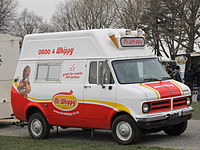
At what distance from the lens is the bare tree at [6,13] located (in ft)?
201

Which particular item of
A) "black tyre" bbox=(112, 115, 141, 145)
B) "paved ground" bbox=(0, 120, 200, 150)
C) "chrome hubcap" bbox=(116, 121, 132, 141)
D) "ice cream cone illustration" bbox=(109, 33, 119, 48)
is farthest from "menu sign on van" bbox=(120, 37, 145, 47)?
"paved ground" bbox=(0, 120, 200, 150)

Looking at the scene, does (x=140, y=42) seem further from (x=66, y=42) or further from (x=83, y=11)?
(x=83, y=11)

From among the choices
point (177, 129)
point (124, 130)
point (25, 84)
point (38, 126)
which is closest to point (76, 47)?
point (25, 84)

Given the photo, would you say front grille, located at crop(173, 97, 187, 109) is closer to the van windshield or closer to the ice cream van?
the ice cream van

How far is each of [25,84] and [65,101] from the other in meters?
1.65

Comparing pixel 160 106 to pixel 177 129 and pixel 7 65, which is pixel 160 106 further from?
pixel 7 65

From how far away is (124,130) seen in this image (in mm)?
11188

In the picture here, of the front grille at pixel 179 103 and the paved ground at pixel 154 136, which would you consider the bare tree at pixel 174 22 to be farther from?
the front grille at pixel 179 103

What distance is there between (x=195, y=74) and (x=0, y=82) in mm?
10776

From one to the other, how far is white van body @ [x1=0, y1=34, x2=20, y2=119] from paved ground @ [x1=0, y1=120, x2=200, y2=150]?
3.08 feet

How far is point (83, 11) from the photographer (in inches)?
2282

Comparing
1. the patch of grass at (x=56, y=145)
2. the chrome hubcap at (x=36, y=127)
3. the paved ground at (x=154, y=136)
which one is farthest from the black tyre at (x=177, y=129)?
the chrome hubcap at (x=36, y=127)

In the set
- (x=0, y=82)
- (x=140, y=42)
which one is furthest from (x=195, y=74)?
(x=140, y=42)

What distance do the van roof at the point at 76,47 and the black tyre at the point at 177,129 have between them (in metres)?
1.90
